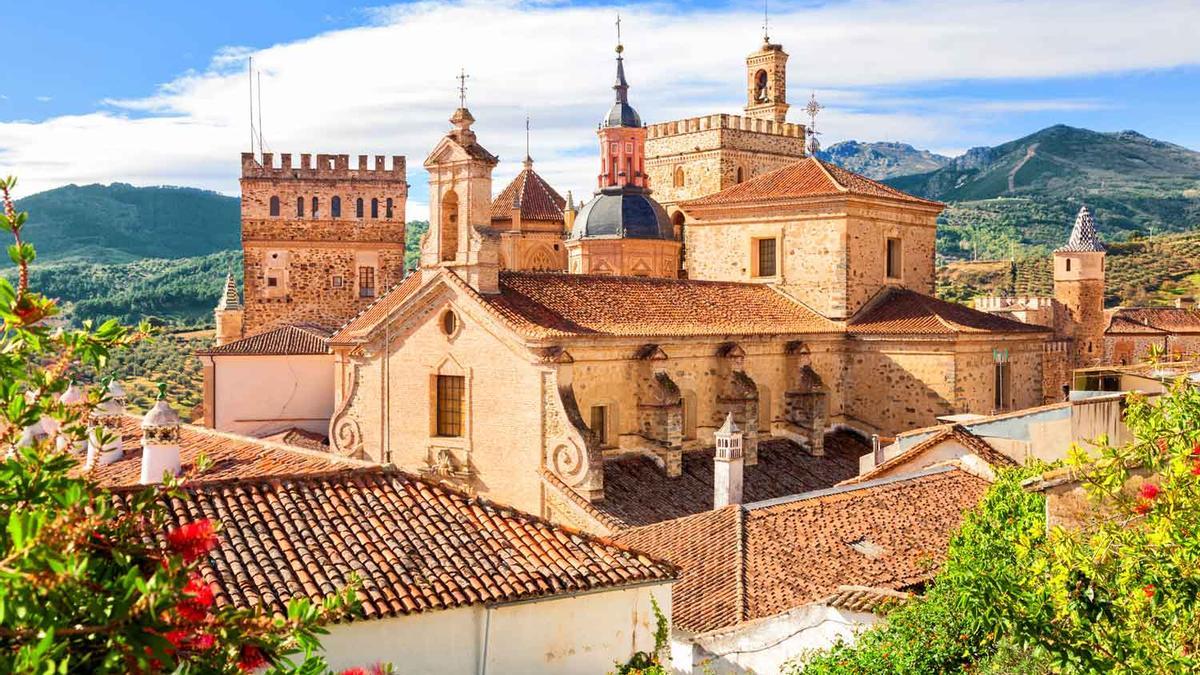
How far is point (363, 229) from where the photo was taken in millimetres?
42875

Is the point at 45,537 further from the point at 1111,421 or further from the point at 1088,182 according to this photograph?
the point at 1088,182

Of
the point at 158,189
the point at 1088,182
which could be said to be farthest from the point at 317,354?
the point at 1088,182

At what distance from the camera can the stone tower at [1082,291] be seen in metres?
54.4

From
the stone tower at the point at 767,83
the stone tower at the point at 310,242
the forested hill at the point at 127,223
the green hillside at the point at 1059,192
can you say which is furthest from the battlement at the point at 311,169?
the green hillside at the point at 1059,192

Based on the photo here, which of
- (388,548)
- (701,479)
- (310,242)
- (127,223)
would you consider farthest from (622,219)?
(127,223)

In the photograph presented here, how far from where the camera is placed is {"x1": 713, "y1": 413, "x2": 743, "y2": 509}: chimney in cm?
2286

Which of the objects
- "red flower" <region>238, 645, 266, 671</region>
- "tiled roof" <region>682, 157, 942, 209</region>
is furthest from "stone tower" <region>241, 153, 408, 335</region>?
"red flower" <region>238, 645, 266, 671</region>

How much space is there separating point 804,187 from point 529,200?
1235cm

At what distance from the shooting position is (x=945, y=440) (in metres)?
23.1

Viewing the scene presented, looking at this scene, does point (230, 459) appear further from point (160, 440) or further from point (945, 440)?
point (945, 440)

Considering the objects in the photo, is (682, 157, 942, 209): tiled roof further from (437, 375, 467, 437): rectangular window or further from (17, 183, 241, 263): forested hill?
(17, 183, 241, 263): forested hill

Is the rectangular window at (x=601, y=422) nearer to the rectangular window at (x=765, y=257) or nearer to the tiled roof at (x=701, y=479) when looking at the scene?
the tiled roof at (x=701, y=479)

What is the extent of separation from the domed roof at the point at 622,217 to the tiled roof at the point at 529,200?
5.32 meters

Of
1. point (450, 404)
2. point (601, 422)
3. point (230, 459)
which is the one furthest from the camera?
point (450, 404)
